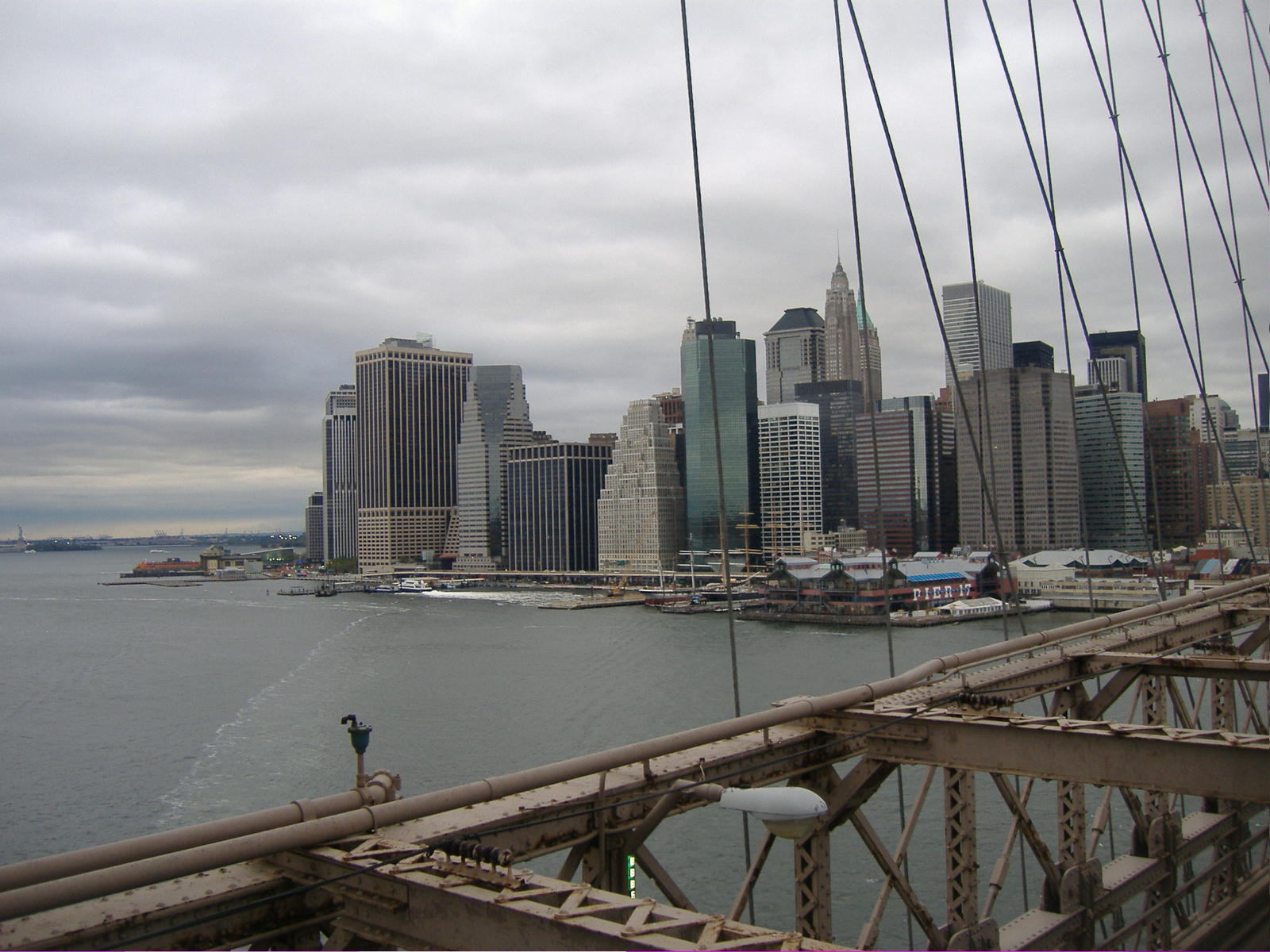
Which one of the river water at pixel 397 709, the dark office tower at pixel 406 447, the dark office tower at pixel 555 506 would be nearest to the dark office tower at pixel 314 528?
the dark office tower at pixel 406 447

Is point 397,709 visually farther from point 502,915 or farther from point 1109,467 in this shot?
point 1109,467

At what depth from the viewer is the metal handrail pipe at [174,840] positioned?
2.29 metres

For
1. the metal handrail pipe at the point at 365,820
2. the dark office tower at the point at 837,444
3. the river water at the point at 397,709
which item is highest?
the dark office tower at the point at 837,444

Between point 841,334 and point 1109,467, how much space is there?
244 feet

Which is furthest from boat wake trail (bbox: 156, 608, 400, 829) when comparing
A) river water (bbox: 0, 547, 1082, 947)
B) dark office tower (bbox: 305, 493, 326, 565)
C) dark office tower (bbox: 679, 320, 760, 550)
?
dark office tower (bbox: 305, 493, 326, 565)

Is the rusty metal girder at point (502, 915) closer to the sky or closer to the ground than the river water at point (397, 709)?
closer to the sky

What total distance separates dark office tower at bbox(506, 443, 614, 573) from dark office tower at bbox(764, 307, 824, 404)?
52.0m

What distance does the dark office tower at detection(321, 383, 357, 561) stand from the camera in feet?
503

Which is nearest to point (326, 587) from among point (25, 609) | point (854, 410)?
point (25, 609)

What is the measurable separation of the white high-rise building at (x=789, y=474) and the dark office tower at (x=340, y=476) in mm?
66823

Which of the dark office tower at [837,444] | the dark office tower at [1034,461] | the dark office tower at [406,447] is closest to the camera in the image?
the dark office tower at [1034,461]

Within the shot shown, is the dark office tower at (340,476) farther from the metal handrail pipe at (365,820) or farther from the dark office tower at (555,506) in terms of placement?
the metal handrail pipe at (365,820)

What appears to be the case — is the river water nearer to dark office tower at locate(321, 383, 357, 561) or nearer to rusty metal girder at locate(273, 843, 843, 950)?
rusty metal girder at locate(273, 843, 843, 950)

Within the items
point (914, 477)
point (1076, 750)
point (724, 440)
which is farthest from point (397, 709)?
point (914, 477)
